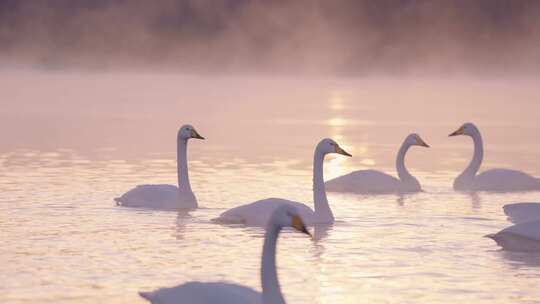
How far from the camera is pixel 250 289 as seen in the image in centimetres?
1065

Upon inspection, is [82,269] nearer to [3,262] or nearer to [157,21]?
[3,262]

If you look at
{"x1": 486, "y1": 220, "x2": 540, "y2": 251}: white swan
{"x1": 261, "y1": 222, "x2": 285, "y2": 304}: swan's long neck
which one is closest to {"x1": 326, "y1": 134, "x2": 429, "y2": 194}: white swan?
{"x1": 486, "y1": 220, "x2": 540, "y2": 251}: white swan

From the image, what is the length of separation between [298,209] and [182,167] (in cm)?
240

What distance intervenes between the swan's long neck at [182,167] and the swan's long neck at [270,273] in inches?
283

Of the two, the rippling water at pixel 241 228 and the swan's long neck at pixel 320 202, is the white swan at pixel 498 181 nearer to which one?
the rippling water at pixel 241 228

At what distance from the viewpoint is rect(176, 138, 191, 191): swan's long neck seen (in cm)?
1742

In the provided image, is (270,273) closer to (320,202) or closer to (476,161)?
(320,202)

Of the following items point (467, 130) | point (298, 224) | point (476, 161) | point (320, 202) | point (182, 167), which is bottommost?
point (320, 202)

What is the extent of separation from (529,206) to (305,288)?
3.66 meters

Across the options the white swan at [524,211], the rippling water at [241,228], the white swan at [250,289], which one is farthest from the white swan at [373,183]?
the white swan at [250,289]

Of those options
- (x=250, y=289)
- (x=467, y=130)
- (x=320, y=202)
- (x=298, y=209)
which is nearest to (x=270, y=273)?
(x=250, y=289)

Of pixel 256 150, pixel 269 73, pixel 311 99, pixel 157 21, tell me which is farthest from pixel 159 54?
pixel 256 150

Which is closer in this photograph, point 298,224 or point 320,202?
point 298,224

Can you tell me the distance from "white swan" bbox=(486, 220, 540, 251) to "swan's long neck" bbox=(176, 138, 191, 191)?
4.62 m
